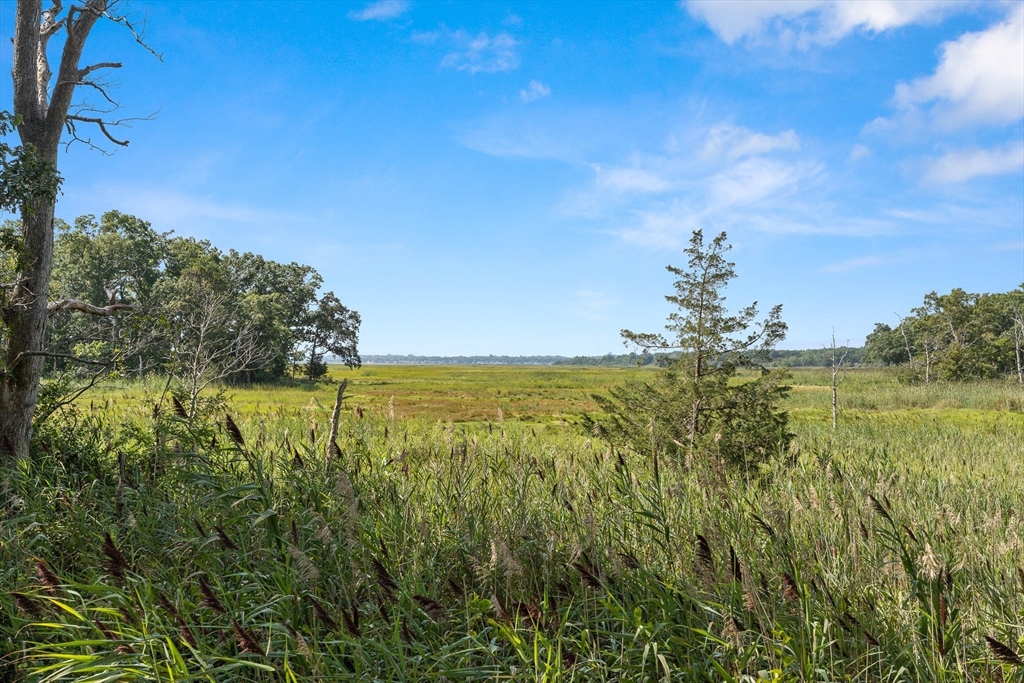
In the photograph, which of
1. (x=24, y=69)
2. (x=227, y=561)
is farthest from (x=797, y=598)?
(x=24, y=69)

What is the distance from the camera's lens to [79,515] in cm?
472

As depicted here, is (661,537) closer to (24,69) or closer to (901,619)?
(901,619)

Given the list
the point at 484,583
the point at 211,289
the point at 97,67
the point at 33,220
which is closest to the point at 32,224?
the point at 33,220

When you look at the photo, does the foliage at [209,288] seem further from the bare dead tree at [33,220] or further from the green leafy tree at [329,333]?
the bare dead tree at [33,220]

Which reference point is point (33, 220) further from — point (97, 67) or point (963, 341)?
point (963, 341)

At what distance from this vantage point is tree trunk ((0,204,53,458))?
733 cm

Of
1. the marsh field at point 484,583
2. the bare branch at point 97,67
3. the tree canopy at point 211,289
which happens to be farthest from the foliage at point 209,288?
the marsh field at point 484,583

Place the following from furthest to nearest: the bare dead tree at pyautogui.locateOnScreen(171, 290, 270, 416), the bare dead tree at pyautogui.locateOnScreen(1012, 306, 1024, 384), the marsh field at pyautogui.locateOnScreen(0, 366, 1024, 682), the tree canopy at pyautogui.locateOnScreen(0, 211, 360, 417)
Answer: the bare dead tree at pyautogui.locateOnScreen(1012, 306, 1024, 384) → the tree canopy at pyautogui.locateOnScreen(0, 211, 360, 417) → the bare dead tree at pyautogui.locateOnScreen(171, 290, 270, 416) → the marsh field at pyautogui.locateOnScreen(0, 366, 1024, 682)

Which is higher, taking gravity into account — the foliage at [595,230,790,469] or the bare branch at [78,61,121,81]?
the bare branch at [78,61,121,81]

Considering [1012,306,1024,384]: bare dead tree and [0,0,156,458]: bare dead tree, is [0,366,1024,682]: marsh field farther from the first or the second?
[1012,306,1024,384]: bare dead tree

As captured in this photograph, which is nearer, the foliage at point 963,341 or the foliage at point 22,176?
the foliage at point 22,176

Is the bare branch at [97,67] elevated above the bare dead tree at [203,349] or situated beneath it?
elevated above

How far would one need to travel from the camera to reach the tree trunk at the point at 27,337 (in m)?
7.33

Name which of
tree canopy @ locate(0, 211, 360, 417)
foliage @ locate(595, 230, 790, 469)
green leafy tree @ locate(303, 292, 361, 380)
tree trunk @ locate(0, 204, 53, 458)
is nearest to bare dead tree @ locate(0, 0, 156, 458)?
tree trunk @ locate(0, 204, 53, 458)
